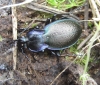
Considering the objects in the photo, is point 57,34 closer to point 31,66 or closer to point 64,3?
point 64,3

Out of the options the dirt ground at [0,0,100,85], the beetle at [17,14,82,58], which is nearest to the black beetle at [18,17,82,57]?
the beetle at [17,14,82,58]

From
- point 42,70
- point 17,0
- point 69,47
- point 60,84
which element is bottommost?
point 60,84

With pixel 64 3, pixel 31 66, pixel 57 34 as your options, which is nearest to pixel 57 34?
pixel 57 34

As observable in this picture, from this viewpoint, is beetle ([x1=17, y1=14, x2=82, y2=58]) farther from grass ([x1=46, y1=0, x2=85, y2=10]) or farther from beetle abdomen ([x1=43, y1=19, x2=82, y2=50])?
grass ([x1=46, y1=0, x2=85, y2=10])

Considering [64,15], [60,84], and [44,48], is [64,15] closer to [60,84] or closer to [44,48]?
[44,48]

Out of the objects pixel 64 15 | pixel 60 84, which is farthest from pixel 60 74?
pixel 64 15

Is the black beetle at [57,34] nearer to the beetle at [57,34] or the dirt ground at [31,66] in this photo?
the beetle at [57,34]
